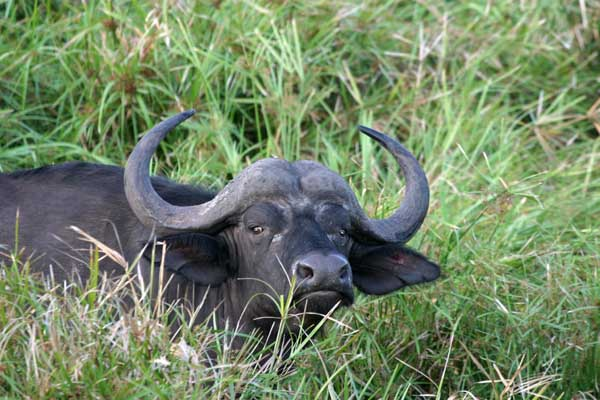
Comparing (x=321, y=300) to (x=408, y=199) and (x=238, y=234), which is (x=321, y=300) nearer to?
(x=238, y=234)

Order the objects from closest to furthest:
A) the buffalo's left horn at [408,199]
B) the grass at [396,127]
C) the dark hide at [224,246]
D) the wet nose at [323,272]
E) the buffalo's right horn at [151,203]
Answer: the wet nose at [323,272] → the dark hide at [224,246] → the buffalo's right horn at [151,203] → the buffalo's left horn at [408,199] → the grass at [396,127]

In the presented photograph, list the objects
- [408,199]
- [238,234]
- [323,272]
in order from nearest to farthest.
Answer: [323,272], [238,234], [408,199]

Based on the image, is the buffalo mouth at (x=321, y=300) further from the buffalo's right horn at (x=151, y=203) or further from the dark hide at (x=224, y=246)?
the buffalo's right horn at (x=151, y=203)

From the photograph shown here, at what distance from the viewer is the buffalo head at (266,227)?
15.3 ft

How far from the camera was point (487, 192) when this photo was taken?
6168 mm

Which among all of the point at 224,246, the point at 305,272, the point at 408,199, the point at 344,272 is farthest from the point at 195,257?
the point at 408,199

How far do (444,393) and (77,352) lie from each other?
2.16m

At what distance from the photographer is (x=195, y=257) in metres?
4.90

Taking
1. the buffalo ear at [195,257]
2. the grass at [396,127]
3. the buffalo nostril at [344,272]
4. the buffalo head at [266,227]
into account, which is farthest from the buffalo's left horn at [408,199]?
the buffalo ear at [195,257]

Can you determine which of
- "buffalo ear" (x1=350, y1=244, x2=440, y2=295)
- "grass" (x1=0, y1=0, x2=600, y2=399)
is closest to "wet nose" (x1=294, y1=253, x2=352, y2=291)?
"grass" (x1=0, y1=0, x2=600, y2=399)

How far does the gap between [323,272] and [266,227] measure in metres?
0.44

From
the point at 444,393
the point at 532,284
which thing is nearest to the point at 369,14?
the point at 532,284

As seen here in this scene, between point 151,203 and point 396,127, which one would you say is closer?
point 151,203

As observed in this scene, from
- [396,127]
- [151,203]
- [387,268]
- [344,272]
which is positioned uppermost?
[151,203]
